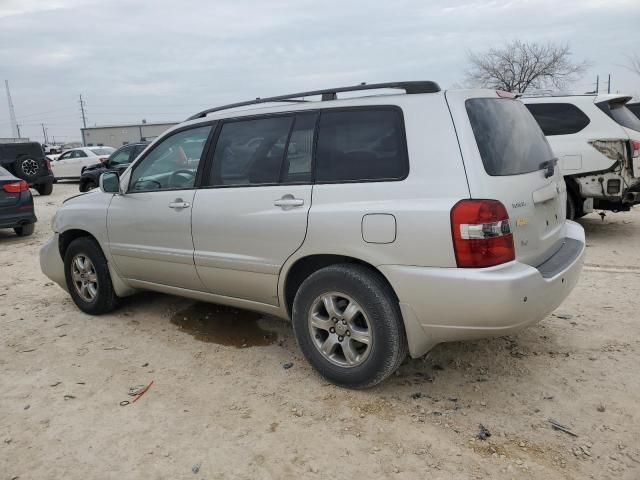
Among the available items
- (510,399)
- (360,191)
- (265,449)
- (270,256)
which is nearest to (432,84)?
(360,191)

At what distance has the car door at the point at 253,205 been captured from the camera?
11.1 ft

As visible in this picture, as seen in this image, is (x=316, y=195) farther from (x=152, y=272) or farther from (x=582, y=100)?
(x=582, y=100)

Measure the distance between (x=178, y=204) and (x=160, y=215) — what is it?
0.25 m

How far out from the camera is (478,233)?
271 centimetres

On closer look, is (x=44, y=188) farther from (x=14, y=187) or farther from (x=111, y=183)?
(x=111, y=183)

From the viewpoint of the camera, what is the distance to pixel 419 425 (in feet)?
9.61

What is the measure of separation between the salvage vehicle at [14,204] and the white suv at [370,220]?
20.4 ft

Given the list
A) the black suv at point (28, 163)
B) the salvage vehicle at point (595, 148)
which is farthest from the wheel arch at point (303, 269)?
the black suv at point (28, 163)

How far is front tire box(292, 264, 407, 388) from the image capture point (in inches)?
119

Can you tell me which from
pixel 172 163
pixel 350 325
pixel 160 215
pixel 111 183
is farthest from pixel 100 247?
pixel 350 325

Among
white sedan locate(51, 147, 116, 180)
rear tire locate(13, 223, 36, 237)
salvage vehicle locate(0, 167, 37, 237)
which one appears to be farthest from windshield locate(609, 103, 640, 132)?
white sedan locate(51, 147, 116, 180)

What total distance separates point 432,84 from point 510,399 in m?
1.90

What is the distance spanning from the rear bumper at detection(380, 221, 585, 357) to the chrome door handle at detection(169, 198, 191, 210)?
1685mm

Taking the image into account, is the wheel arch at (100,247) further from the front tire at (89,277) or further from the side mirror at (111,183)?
the side mirror at (111,183)
